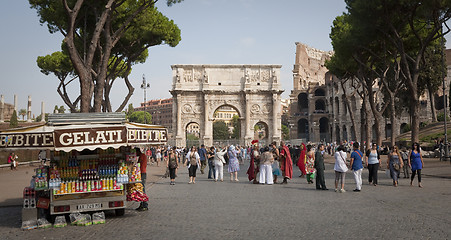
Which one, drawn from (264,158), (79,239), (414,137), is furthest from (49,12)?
(414,137)

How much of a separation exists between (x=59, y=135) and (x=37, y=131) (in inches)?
19.1

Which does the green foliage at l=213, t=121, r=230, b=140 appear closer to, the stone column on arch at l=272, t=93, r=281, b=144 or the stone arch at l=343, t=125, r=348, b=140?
the stone arch at l=343, t=125, r=348, b=140

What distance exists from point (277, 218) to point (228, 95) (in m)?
39.2

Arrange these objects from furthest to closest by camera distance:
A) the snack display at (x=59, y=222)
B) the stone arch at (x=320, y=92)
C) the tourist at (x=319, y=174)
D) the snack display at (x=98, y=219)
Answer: the stone arch at (x=320, y=92)
the tourist at (x=319, y=174)
the snack display at (x=98, y=219)
the snack display at (x=59, y=222)

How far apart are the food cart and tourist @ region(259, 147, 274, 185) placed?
22.3 feet

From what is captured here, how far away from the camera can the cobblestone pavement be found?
5980mm

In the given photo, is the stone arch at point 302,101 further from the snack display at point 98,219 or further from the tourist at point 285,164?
the snack display at point 98,219

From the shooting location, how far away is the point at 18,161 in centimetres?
2525

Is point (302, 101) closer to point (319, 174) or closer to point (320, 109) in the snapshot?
point (320, 109)

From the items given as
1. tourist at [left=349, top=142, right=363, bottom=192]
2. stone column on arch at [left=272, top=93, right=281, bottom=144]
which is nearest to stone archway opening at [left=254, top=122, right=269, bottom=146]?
stone column on arch at [left=272, top=93, right=281, bottom=144]

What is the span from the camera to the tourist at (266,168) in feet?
46.0

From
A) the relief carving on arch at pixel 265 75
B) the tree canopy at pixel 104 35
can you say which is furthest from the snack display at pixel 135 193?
the relief carving on arch at pixel 265 75

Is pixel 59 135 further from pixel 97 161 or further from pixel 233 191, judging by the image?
pixel 233 191

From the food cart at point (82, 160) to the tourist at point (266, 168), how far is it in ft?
22.3
